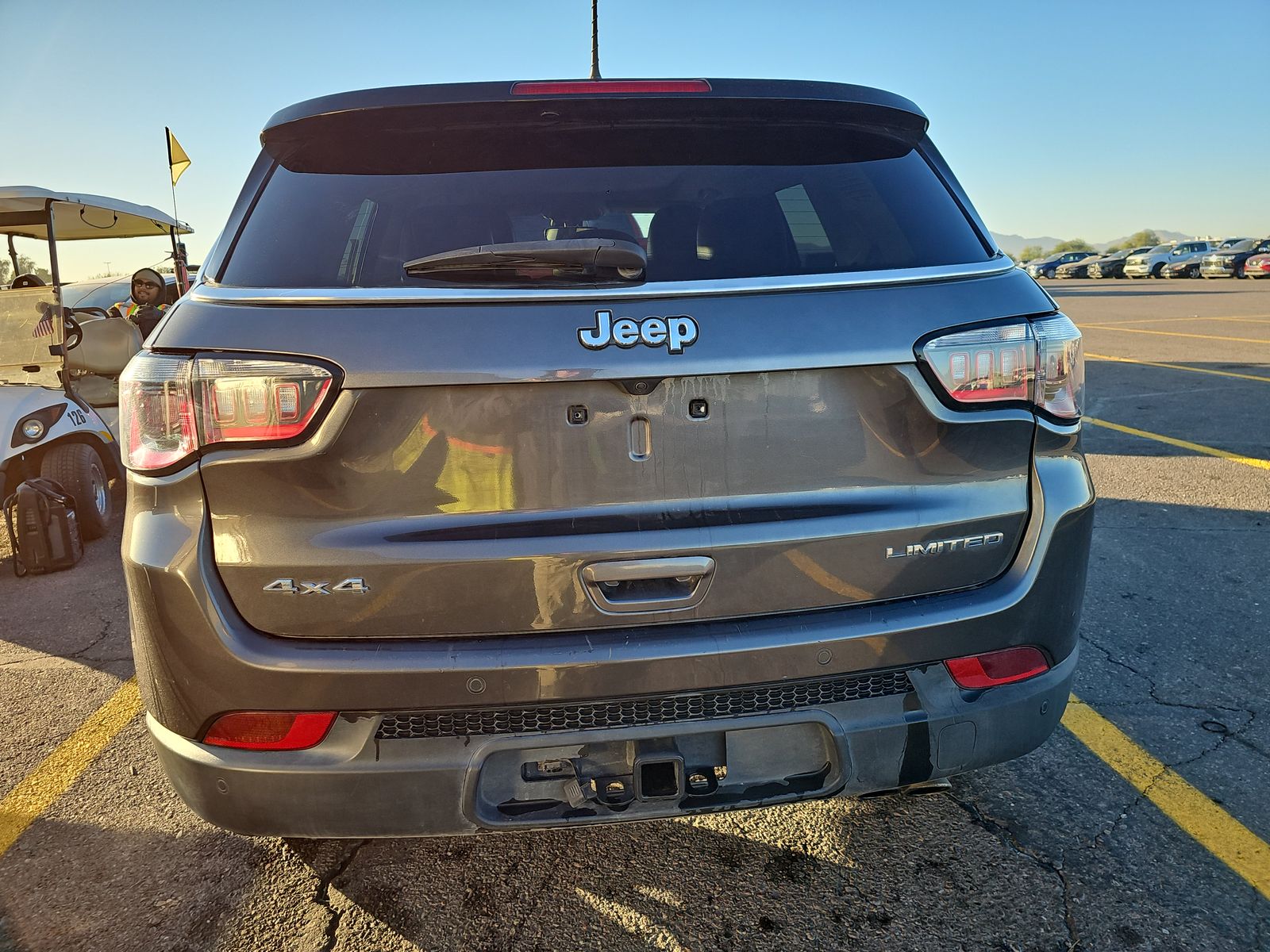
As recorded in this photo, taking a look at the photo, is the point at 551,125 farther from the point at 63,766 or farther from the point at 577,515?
the point at 63,766

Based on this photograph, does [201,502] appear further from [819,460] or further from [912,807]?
[912,807]

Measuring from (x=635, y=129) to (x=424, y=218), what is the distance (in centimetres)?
49

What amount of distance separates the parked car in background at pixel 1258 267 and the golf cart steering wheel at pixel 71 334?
3821 cm

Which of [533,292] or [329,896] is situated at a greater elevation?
[533,292]

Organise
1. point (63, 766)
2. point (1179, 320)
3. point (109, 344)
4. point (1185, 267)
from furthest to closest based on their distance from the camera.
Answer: point (1185, 267) < point (1179, 320) < point (109, 344) < point (63, 766)

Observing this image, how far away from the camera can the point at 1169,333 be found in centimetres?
1433

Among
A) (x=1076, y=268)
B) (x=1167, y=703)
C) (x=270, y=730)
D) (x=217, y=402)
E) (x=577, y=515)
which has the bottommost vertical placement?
(x=1167, y=703)

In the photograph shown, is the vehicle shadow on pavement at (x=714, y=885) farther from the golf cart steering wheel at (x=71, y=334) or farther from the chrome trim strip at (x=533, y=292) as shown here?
the golf cart steering wheel at (x=71, y=334)

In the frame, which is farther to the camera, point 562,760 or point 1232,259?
point 1232,259

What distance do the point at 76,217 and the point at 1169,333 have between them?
1473 centimetres

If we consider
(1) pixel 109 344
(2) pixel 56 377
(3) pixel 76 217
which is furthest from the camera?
(3) pixel 76 217

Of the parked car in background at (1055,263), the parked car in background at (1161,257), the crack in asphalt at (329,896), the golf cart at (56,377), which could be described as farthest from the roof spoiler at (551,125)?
the parked car in background at (1055,263)

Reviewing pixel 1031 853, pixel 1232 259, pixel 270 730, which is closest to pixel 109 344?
pixel 270 730

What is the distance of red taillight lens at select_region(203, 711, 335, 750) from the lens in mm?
1699
